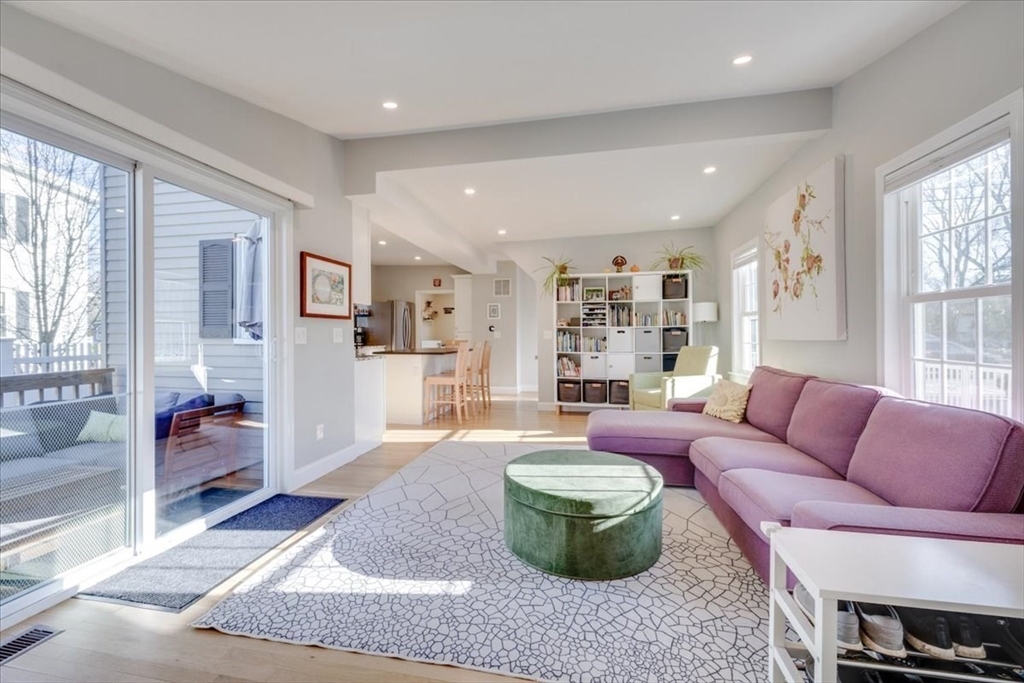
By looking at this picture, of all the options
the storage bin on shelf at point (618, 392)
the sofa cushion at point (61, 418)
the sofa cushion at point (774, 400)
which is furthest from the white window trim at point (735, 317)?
the sofa cushion at point (61, 418)

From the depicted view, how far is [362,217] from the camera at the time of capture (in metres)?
4.13

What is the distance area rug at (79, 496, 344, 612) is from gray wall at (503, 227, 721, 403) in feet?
13.0

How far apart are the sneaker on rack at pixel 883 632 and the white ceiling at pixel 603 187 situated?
2.82m

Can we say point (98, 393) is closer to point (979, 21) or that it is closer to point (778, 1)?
point (778, 1)

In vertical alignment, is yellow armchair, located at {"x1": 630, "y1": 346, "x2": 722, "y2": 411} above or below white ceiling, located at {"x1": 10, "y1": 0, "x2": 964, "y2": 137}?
below

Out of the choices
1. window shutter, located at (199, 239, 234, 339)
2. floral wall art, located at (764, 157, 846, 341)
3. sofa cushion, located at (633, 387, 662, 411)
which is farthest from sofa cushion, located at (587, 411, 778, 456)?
window shutter, located at (199, 239, 234, 339)

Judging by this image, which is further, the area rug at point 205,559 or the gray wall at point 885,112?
the area rug at point 205,559

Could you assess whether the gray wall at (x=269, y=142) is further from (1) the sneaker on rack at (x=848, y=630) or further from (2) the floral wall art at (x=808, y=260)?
(2) the floral wall art at (x=808, y=260)

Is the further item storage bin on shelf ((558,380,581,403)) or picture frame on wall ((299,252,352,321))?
storage bin on shelf ((558,380,581,403))

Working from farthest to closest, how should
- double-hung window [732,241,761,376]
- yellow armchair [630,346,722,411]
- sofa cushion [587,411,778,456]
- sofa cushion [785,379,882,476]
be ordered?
double-hung window [732,241,761,376] < yellow armchair [630,346,722,411] < sofa cushion [587,411,778,456] < sofa cushion [785,379,882,476]

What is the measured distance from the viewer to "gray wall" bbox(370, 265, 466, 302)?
868cm

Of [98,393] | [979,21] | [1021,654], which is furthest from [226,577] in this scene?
[979,21]

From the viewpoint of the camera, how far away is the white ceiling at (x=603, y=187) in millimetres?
3332

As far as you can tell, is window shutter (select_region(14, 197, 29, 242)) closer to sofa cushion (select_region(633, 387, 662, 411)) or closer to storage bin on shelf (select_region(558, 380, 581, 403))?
sofa cushion (select_region(633, 387, 662, 411))
